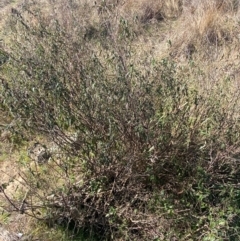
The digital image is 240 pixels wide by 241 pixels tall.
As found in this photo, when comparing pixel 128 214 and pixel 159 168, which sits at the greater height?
pixel 159 168

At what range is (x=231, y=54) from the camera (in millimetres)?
4520

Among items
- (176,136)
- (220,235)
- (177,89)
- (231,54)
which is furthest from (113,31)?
(231,54)

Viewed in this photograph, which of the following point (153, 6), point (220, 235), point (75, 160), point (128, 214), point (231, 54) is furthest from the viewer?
point (153, 6)

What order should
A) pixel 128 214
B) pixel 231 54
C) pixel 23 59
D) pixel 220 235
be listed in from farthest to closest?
pixel 231 54
pixel 23 59
pixel 128 214
pixel 220 235

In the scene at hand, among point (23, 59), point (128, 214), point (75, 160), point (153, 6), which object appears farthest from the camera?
point (153, 6)

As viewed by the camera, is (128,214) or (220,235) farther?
(128,214)

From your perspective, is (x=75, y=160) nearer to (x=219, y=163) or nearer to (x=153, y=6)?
(x=219, y=163)

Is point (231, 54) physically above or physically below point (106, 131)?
below

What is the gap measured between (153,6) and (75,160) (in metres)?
3.72

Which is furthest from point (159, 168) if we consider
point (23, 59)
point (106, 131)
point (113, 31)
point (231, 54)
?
point (231, 54)

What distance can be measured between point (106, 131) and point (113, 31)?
0.81 m

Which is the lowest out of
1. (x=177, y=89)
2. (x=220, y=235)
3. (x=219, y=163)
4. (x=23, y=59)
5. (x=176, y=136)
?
(x=220, y=235)

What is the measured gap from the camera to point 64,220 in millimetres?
2754

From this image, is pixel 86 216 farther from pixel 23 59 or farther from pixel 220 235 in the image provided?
pixel 23 59
